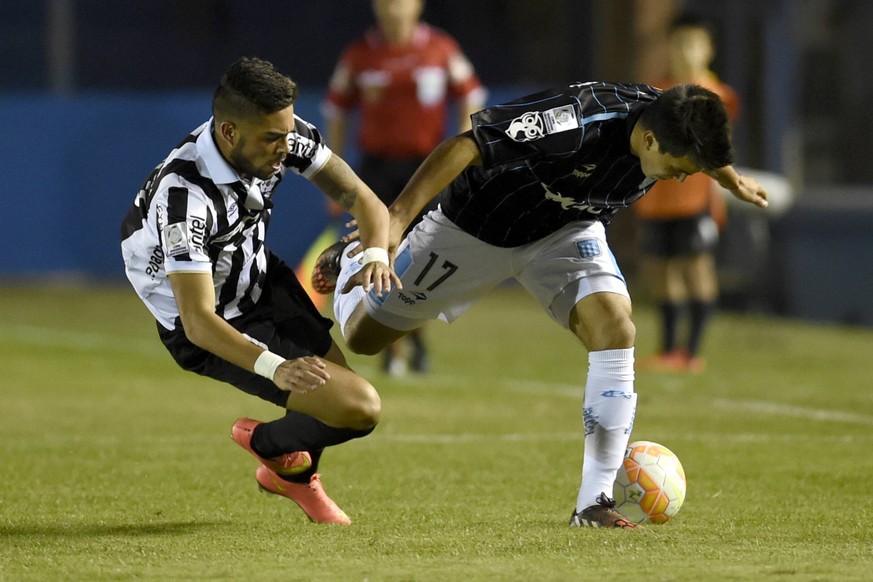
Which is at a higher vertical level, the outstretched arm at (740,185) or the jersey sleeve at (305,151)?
the jersey sleeve at (305,151)

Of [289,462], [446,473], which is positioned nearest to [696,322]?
[446,473]

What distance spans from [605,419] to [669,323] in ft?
16.7

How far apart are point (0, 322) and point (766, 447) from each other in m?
7.69

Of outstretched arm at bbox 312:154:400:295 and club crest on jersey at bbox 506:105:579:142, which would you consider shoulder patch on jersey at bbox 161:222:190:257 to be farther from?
club crest on jersey at bbox 506:105:579:142

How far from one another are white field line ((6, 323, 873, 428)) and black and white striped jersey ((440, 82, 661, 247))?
1937 millimetres

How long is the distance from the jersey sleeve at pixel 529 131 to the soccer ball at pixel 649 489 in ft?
3.40

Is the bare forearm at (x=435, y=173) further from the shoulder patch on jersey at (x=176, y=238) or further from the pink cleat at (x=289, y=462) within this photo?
the pink cleat at (x=289, y=462)

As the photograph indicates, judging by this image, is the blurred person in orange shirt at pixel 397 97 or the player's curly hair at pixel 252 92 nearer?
the player's curly hair at pixel 252 92

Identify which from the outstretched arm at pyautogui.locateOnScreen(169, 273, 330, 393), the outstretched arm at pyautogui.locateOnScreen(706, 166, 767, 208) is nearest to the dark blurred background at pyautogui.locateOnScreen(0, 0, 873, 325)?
the outstretched arm at pyautogui.locateOnScreen(706, 166, 767, 208)

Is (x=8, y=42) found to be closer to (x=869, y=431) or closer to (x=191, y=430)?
(x=191, y=430)

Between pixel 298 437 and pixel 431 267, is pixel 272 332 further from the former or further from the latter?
pixel 431 267

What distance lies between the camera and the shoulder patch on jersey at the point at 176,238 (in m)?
4.54

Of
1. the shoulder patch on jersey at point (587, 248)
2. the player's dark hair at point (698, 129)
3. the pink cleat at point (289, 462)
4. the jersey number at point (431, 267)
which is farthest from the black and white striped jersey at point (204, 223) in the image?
the player's dark hair at point (698, 129)

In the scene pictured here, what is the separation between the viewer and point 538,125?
4906mm
